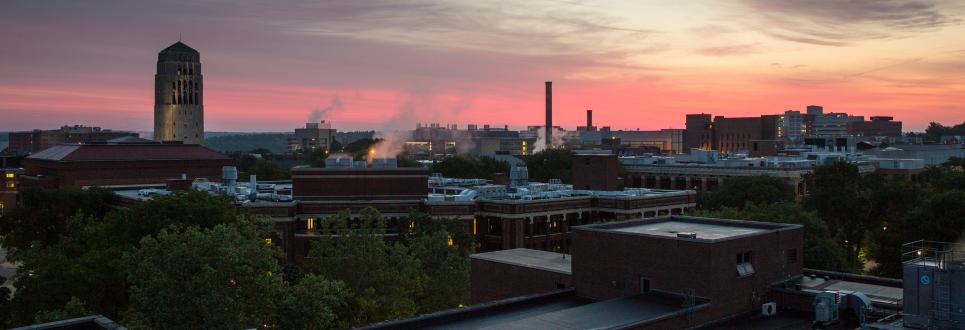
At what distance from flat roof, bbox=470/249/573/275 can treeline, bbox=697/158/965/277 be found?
24140 millimetres

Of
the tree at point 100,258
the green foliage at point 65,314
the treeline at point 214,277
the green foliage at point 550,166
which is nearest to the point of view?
the treeline at point 214,277

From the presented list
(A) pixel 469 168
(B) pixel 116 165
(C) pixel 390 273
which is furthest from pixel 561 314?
(A) pixel 469 168

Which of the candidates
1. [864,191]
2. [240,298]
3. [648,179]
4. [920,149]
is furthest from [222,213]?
[920,149]

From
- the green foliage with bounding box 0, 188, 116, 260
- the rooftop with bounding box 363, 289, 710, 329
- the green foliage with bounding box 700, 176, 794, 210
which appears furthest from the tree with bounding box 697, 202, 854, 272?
the green foliage with bounding box 0, 188, 116, 260

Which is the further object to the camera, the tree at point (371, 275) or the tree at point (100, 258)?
the tree at point (371, 275)

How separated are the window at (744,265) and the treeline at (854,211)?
2761cm

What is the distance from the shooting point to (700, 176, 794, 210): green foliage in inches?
3967

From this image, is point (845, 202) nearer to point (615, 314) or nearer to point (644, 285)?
point (644, 285)

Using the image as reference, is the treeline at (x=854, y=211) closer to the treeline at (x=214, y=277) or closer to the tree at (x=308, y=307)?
the treeline at (x=214, y=277)

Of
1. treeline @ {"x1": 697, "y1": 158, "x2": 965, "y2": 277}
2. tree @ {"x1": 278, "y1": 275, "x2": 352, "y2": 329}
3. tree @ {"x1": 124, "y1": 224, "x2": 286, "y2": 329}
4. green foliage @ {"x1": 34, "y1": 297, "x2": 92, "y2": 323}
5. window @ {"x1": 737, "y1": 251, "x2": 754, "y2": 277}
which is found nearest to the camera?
window @ {"x1": 737, "y1": 251, "x2": 754, "y2": 277}

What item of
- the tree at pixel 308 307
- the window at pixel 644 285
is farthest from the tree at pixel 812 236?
the tree at pixel 308 307

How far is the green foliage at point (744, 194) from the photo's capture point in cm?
10075

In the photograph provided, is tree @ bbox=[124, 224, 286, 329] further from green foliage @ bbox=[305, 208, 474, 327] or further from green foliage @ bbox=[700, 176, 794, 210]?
green foliage @ bbox=[700, 176, 794, 210]

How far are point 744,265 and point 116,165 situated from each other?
10866 cm
